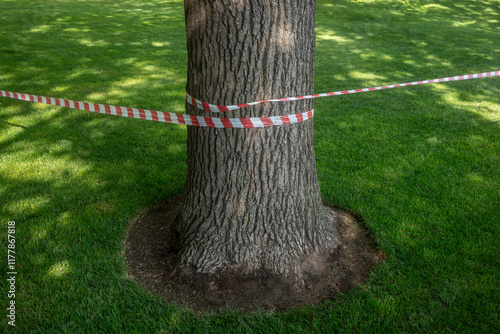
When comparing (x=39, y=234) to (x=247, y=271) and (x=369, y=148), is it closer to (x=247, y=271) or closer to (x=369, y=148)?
(x=247, y=271)

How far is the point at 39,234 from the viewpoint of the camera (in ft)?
11.3

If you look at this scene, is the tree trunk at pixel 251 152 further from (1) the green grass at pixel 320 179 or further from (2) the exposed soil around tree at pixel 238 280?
(1) the green grass at pixel 320 179

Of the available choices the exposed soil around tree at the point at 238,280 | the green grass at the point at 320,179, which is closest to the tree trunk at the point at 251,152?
the exposed soil around tree at the point at 238,280

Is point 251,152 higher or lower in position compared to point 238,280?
higher

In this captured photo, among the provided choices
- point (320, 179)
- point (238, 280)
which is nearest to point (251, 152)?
point (238, 280)

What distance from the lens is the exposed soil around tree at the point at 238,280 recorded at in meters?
2.81

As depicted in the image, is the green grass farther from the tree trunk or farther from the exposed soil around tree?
the tree trunk

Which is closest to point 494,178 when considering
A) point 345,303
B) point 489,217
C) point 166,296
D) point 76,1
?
point 489,217

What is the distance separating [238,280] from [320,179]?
6.20 ft

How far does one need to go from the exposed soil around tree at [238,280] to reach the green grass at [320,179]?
0.33 feet

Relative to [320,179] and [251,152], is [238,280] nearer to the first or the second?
[251,152]

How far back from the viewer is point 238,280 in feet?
9.57

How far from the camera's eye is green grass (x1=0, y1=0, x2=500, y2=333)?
8.80 ft

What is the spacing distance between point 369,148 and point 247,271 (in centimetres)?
288
